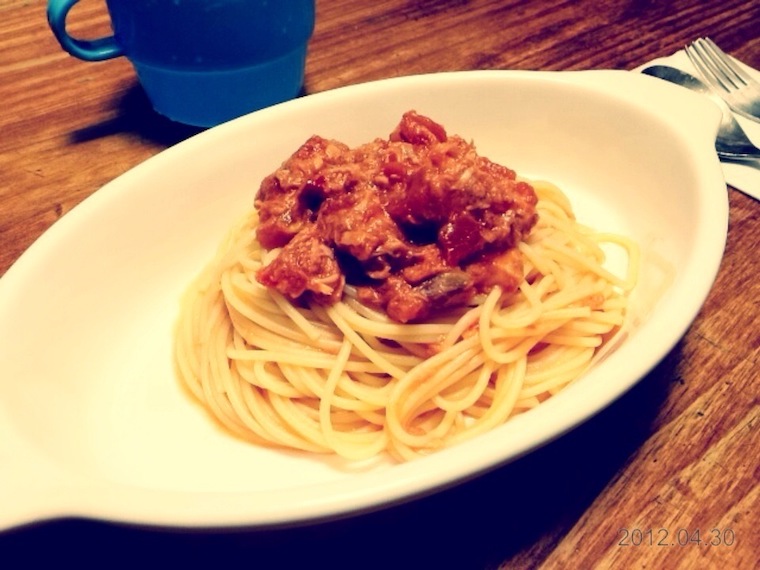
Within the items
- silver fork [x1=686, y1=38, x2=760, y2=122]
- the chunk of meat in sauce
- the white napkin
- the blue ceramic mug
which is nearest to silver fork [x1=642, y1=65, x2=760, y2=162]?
the white napkin

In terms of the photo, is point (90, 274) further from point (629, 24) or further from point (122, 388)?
point (629, 24)


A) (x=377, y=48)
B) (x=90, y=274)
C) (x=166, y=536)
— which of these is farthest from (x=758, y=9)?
(x=166, y=536)

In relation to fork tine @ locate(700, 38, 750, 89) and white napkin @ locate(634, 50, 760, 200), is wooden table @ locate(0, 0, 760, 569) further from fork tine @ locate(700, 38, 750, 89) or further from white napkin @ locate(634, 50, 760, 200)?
fork tine @ locate(700, 38, 750, 89)

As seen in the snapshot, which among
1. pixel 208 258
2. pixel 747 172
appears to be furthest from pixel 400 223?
pixel 747 172

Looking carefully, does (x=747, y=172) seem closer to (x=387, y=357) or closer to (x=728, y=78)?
(x=728, y=78)

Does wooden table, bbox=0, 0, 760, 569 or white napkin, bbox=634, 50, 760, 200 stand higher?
white napkin, bbox=634, 50, 760, 200
